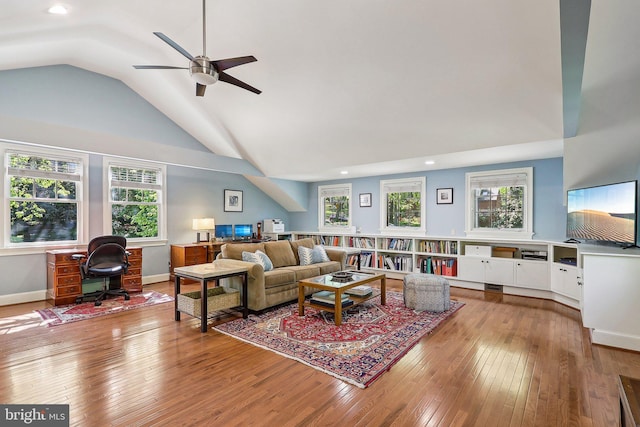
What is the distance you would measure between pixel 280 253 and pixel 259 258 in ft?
2.43

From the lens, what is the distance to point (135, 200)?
18.3 feet

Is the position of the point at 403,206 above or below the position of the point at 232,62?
below

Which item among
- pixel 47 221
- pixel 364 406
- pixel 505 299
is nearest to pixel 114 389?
pixel 364 406

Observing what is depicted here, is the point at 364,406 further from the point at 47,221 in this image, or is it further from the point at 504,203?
the point at 47,221

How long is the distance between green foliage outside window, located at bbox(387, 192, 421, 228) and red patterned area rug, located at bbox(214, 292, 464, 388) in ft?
7.67

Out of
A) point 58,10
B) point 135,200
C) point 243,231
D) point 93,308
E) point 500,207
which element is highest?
point 58,10

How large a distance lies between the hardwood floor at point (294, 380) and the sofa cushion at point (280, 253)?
1.64 metres

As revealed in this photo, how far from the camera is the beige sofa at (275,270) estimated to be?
3818mm

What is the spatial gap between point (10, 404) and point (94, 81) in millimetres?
4488

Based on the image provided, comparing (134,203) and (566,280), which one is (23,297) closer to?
(134,203)

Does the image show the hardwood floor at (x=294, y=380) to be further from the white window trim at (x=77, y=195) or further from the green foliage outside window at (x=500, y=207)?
the green foliage outside window at (x=500, y=207)

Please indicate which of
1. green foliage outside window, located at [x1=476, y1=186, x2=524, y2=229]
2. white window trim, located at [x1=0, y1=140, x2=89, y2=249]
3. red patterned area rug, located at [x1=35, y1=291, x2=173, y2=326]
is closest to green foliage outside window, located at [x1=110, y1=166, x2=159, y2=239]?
white window trim, located at [x1=0, y1=140, x2=89, y2=249]

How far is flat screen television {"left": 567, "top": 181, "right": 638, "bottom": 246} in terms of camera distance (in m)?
3.28

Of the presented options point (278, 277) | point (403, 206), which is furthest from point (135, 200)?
point (403, 206)
